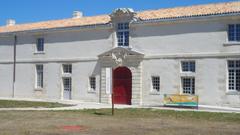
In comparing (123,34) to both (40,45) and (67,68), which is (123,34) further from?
(40,45)

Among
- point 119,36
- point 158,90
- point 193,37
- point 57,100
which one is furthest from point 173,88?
point 57,100

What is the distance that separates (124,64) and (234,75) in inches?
301

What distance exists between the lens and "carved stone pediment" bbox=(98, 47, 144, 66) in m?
29.9

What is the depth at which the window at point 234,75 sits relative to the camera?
26188mm

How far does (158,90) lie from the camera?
29.2 m

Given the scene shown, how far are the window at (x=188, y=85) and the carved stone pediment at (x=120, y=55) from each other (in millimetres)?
3395

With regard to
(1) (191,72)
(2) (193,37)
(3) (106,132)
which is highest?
(2) (193,37)

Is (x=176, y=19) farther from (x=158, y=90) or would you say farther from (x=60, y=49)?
(x=60, y=49)

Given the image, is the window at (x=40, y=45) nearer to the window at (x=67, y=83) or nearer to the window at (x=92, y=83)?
the window at (x=67, y=83)

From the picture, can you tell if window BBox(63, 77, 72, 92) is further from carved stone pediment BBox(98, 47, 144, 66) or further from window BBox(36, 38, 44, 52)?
carved stone pediment BBox(98, 47, 144, 66)

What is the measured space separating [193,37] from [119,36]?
5.67 metres

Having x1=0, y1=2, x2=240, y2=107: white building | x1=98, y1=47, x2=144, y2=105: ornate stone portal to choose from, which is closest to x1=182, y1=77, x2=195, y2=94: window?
x1=0, y1=2, x2=240, y2=107: white building

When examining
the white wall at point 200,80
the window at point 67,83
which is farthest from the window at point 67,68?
the white wall at point 200,80

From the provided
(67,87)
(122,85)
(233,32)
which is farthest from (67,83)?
(233,32)
